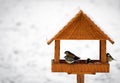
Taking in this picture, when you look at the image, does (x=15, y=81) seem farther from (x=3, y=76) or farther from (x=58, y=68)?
(x=58, y=68)

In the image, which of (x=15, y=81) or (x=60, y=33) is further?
(x=15, y=81)

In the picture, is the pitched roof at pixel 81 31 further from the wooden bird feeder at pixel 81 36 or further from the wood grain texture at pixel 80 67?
the wood grain texture at pixel 80 67

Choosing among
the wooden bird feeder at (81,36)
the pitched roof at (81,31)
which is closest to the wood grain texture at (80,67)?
the wooden bird feeder at (81,36)

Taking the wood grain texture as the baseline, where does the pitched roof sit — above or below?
above

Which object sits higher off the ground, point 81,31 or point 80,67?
point 81,31

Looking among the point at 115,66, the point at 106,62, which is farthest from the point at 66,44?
the point at 106,62

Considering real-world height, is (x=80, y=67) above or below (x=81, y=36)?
below

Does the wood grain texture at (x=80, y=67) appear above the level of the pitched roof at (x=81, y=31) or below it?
below

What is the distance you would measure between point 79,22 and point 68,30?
0.07 m

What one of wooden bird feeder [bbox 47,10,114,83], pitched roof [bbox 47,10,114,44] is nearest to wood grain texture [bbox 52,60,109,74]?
wooden bird feeder [bbox 47,10,114,83]

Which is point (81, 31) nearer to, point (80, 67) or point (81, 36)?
point (81, 36)

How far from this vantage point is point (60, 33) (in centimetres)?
162

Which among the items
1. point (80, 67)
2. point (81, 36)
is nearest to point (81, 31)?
point (81, 36)

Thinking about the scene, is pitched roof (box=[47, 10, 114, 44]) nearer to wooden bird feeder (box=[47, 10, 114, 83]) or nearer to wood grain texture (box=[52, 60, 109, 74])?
wooden bird feeder (box=[47, 10, 114, 83])
